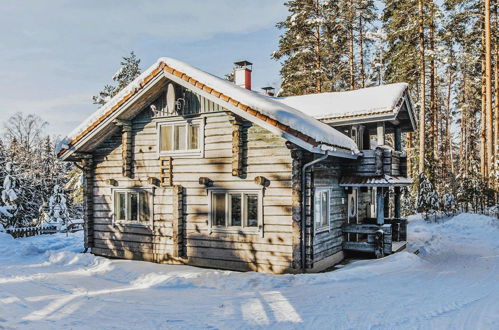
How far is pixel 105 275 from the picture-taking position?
36.5 ft

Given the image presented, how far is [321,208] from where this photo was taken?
11727mm

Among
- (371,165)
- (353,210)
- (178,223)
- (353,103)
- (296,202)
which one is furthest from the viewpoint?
(353,210)

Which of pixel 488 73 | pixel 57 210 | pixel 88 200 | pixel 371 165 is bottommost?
pixel 57 210

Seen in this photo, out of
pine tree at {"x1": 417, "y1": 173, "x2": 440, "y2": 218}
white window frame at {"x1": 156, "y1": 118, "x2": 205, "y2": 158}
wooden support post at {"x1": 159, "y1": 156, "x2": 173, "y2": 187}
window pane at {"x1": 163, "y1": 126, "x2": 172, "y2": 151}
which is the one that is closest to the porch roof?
white window frame at {"x1": 156, "y1": 118, "x2": 205, "y2": 158}

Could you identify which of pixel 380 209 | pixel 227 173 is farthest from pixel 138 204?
pixel 380 209

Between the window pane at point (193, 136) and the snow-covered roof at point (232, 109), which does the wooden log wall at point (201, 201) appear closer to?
the window pane at point (193, 136)

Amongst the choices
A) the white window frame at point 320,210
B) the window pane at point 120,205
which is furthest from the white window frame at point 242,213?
the window pane at point 120,205

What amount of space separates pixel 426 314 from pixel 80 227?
22304 millimetres

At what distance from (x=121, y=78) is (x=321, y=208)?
2837 cm

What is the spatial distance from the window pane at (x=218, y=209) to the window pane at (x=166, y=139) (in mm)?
2532

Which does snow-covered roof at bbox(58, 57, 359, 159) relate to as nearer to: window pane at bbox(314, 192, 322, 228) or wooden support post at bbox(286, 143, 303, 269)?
wooden support post at bbox(286, 143, 303, 269)

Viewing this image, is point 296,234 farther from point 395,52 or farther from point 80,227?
point 395,52

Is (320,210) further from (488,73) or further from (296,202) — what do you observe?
(488,73)

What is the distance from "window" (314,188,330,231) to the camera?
11406 millimetres
